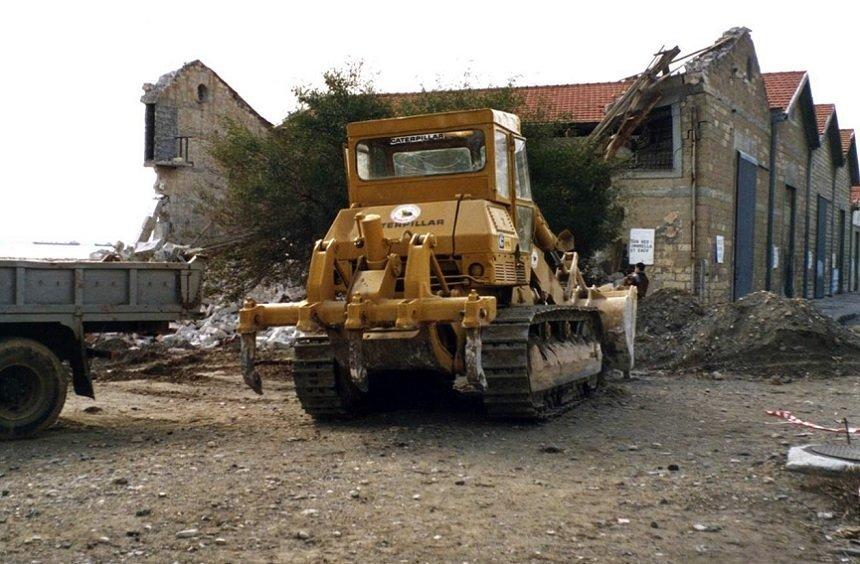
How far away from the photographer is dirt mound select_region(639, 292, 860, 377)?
15.2 metres

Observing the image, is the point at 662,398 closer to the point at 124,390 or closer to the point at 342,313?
the point at 342,313

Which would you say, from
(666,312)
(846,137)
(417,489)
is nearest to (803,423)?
(417,489)

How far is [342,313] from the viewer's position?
945cm

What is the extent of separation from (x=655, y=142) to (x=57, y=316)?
19.2 m

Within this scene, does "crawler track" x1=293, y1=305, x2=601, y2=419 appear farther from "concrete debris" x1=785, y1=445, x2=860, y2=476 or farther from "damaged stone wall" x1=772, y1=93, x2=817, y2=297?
"damaged stone wall" x1=772, y1=93, x2=817, y2=297

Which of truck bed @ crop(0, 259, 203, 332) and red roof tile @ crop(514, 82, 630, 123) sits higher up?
red roof tile @ crop(514, 82, 630, 123)

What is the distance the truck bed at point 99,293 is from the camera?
9.34 meters

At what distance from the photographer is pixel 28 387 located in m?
9.59

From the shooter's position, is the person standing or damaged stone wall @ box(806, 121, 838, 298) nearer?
the person standing

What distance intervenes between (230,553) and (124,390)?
8731mm

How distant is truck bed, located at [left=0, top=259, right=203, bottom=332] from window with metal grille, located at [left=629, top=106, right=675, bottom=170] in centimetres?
1717

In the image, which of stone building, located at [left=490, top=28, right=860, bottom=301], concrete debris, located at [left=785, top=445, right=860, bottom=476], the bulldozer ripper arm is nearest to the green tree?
stone building, located at [left=490, top=28, right=860, bottom=301]

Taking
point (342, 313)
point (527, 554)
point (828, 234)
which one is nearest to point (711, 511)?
point (527, 554)

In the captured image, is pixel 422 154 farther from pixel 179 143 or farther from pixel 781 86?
pixel 781 86
